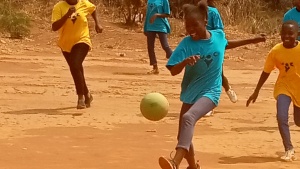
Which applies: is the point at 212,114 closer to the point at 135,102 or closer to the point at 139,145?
the point at 135,102

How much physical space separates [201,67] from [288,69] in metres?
1.64

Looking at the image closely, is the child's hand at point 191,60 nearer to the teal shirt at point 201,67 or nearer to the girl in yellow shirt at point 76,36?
the teal shirt at point 201,67

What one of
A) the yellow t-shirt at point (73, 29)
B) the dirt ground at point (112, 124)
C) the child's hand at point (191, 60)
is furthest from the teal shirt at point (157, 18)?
the child's hand at point (191, 60)

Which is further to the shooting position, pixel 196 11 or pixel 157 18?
pixel 157 18

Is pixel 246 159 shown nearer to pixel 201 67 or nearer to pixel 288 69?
pixel 288 69

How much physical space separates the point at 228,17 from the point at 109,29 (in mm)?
4387

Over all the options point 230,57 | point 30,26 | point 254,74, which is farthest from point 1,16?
point 254,74

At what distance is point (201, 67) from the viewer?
6492mm

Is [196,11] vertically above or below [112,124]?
above

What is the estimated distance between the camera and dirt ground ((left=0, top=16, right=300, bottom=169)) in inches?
290

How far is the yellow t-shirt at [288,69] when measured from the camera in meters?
7.77

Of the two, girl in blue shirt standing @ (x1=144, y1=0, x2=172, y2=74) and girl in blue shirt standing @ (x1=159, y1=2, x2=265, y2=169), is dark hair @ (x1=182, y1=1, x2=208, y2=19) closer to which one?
girl in blue shirt standing @ (x1=159, y1=2, x2=265, y2=169)

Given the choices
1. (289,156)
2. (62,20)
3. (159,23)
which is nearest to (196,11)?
(289,156)

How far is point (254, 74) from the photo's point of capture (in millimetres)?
16469
